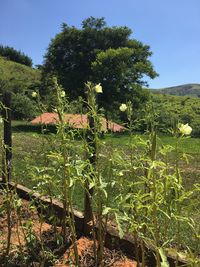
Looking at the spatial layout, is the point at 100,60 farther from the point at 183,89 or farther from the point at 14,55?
the point at 183,89

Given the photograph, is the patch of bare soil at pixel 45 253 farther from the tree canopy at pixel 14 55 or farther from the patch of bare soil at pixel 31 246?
the tree canopy at pixel 14 55

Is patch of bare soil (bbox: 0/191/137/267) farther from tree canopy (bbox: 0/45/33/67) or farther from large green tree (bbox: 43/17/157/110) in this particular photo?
tree canopy (bbox: 0/45/33/67)

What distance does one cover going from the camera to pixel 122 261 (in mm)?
2996

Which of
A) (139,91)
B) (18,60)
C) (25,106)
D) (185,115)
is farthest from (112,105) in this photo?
(18,60)

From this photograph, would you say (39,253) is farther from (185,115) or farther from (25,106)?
(185,115)

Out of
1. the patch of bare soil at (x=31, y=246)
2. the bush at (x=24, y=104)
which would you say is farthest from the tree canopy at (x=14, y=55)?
the patch of bare soil at (x=31, y=246)

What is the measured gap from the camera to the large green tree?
74.6 ft

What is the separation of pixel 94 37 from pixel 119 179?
23.4 m

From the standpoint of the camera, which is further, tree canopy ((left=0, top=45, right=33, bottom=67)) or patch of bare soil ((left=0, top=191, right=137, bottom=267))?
tree canopy ((left=0, top=45, right=33, bottom=67))

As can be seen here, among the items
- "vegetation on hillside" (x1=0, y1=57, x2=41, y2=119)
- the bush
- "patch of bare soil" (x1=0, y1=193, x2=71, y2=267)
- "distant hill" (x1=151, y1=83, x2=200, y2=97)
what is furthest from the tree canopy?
"distant hill" (x1=151, y1=83, x2=200, y2=97)

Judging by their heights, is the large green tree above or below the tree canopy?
below

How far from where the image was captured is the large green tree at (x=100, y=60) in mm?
22750

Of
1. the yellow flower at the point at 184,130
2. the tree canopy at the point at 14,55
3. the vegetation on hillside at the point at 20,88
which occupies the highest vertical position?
the tree canopy at the point at 14,55

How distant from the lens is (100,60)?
73.4ft
